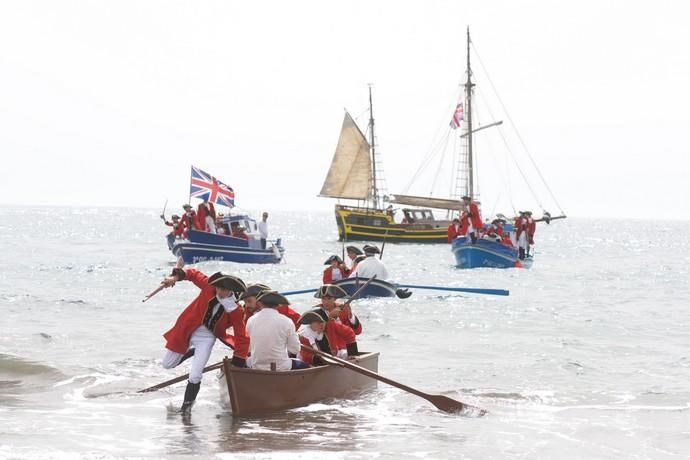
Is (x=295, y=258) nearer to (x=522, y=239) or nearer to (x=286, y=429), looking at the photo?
(x=522, y=239)

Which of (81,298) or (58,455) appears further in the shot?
(81,298)

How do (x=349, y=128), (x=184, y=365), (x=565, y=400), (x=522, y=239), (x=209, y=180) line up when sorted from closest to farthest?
1. (x=565, y=400)
2. (x=184, y=365)
3. (x=209, y=180)
4. (x=522, y=239)
5. (x=349, y=128)

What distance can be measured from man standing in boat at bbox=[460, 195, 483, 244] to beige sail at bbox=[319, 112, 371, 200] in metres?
35.4

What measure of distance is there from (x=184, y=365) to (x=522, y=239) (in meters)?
30.1

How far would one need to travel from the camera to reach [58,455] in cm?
936

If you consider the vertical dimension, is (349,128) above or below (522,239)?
above

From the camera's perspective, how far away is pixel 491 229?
4197cm

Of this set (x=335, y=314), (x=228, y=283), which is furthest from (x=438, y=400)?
(x=228, y=283)

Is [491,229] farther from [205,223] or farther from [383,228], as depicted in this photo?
[383,228]

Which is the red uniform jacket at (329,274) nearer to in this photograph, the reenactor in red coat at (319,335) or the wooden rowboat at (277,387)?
the reenactor in red coat at (319,335)

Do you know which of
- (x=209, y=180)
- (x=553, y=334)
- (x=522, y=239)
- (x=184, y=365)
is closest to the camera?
(x=184, y=365)

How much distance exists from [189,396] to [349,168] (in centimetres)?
6548

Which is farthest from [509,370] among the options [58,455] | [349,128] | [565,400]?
[349,128]

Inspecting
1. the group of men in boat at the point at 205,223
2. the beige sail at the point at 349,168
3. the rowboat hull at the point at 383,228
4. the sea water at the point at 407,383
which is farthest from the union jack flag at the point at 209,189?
the beige sail at the point at 349,168
